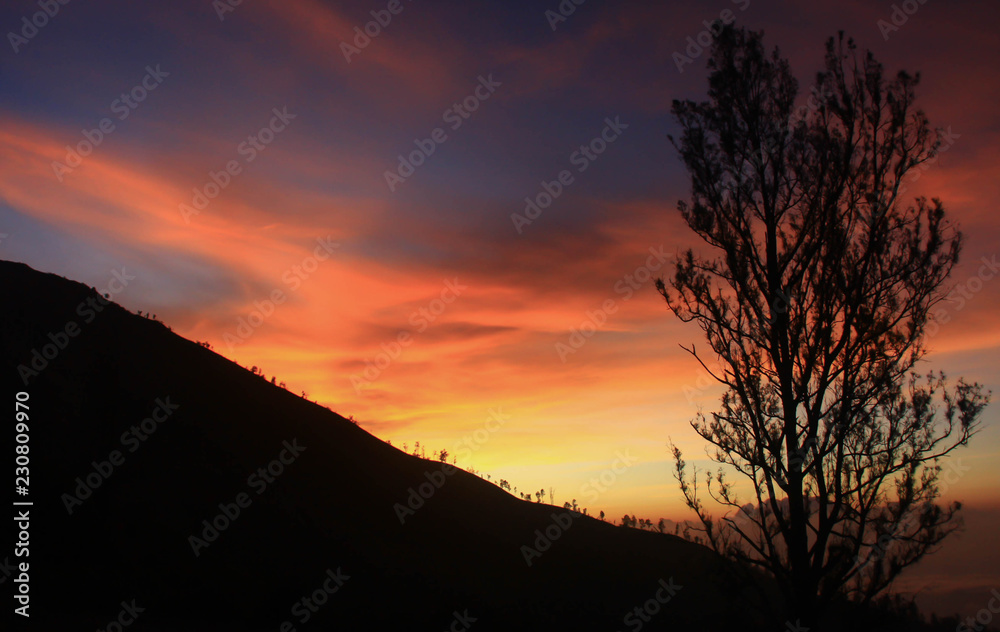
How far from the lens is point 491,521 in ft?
100

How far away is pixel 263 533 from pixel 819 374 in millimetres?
16886

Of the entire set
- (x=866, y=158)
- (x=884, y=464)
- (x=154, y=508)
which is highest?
(x=866, y=158)

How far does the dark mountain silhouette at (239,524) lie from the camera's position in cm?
1406

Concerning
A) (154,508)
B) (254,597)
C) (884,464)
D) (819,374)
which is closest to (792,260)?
(819,374)

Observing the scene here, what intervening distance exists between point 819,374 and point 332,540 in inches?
649

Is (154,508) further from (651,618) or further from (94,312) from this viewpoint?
(651,618)

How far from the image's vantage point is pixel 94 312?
2552cm

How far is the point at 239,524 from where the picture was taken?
17.8 meters

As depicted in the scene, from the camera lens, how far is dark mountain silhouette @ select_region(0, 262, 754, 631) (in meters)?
14.1

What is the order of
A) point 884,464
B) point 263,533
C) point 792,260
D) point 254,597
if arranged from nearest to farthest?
point 884,464, point 792,260, point 254,597, point 263,533

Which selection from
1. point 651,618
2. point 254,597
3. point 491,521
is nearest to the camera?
point 254,597

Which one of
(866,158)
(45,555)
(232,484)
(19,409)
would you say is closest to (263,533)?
(232,484)

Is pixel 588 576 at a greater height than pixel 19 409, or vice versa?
pixel 19 409

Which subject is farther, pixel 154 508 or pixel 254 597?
pixel 154 508
